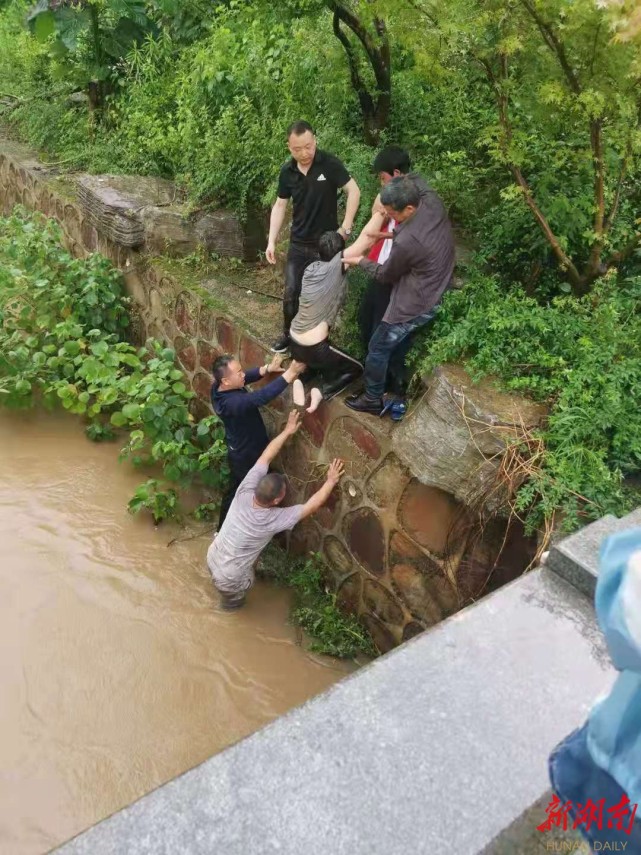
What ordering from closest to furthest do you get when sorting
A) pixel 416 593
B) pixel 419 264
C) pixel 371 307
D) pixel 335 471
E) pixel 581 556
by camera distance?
pixel 581 556
pixel 419 264
pixel 416 593
pixel 371 307
pixel 335 471

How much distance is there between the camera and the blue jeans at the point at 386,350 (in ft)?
12.0

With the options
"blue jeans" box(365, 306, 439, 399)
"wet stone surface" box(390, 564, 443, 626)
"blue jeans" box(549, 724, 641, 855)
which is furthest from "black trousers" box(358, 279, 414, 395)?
"blue jeans" box(549, 724, 641, 855)

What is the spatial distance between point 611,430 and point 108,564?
358cm

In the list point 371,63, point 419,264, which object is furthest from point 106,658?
point 371,63

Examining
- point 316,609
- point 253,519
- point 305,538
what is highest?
point 253,519

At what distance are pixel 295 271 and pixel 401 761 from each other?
343 cm

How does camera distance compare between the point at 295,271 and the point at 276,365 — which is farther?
the point at 295,271

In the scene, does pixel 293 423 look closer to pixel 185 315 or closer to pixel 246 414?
pixel 246 414

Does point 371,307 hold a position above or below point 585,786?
above

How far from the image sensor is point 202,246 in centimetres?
577

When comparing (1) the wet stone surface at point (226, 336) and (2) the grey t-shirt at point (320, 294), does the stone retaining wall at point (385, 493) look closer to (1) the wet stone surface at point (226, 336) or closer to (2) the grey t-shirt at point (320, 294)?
(1) the wet stone surface at point (226, 336)

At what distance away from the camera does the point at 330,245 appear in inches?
151

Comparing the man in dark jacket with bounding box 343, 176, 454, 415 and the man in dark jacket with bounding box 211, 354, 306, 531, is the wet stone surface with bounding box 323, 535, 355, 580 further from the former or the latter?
the man in dark jacket with bounding box 343, 176, 454, 415

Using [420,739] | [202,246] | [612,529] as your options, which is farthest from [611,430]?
[202,246]
